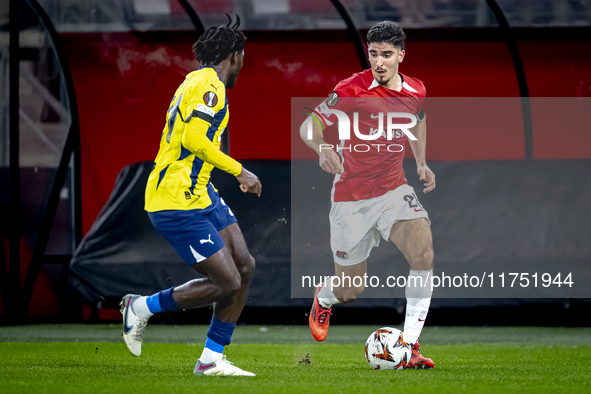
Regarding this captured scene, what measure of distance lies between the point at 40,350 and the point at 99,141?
3378mm

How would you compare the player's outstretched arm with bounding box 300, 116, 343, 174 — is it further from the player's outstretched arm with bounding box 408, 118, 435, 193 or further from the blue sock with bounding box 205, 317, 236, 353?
the blue sock with bounding box 205, 317, 236, 353

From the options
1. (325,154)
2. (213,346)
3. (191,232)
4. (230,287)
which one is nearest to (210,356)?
(213,346)

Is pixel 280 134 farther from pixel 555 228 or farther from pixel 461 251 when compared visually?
pixel 555 228

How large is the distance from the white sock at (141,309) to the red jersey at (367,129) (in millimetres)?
1487

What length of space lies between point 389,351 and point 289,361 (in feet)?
2.55

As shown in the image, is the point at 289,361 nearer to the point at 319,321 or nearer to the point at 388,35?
the point at 319,321

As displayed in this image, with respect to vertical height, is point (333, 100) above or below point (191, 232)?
above

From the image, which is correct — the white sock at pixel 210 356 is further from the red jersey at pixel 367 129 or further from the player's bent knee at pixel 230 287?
the red jersey at pixel 367 129

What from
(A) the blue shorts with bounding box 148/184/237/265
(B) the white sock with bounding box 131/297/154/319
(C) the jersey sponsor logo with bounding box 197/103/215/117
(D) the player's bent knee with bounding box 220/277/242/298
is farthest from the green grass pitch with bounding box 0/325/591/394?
(C) the jersey sponsor logo with bounding box 197/103/215/117

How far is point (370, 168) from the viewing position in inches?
188

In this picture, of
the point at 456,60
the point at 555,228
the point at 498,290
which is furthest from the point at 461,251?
the point at 456,60

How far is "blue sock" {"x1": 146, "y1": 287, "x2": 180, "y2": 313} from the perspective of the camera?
13.1 feet

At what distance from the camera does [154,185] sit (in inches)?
157

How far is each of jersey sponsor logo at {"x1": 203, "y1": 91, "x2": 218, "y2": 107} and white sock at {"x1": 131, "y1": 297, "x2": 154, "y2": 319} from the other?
3.69 ft
